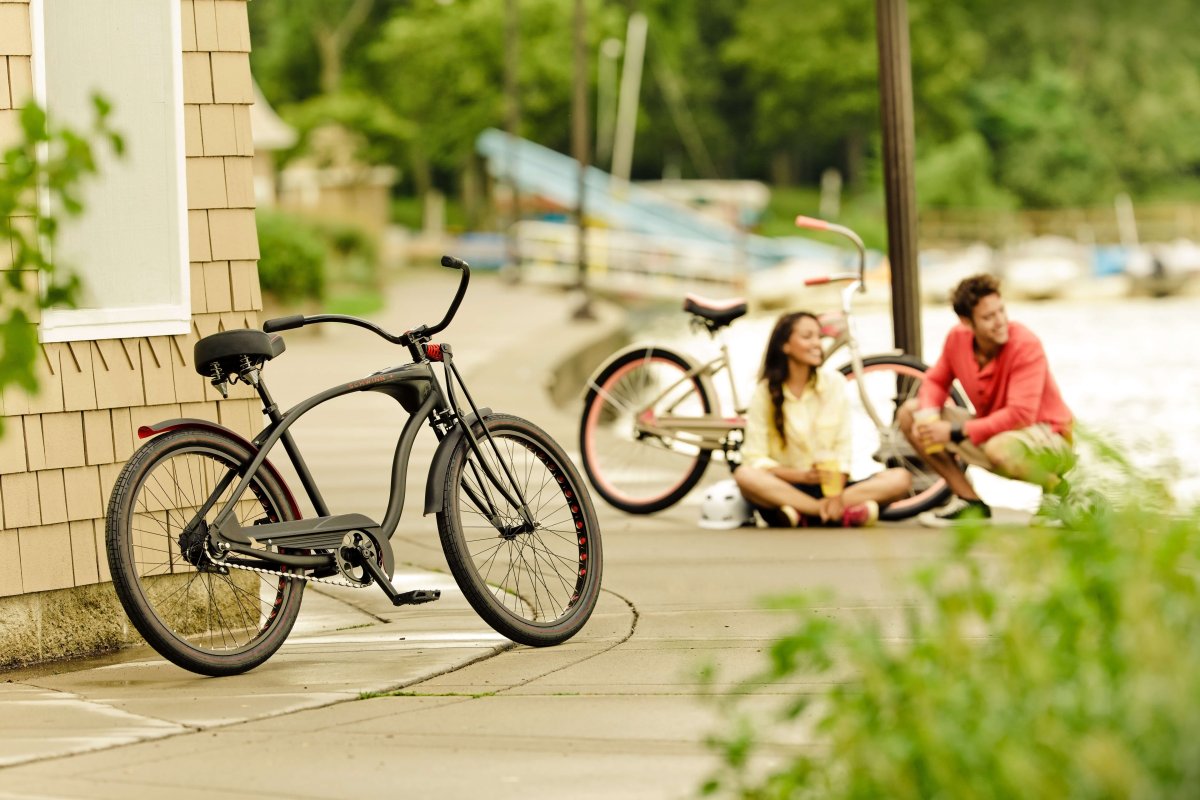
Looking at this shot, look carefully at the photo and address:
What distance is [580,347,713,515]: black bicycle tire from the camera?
8.54 meters

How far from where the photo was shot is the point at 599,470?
893cm

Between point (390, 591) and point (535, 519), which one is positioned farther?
point (535, 519)

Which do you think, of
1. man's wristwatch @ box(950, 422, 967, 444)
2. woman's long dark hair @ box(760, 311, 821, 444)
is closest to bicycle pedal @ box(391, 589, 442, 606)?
woman's long dark hair @ box(760, 311, 821, 444)

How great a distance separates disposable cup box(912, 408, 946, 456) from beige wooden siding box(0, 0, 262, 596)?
298 cm

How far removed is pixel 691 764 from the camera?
13.5 ft

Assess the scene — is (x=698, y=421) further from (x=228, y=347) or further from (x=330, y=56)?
(x=330, y=56)

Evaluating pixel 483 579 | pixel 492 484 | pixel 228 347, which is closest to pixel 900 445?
pixel 492 484

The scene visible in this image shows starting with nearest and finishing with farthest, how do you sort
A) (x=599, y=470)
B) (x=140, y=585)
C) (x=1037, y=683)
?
(x=1037, y=683) → (x=140, y=585) → (x=599, y=470)

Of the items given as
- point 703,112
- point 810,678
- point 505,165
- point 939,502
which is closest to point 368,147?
point 505,165

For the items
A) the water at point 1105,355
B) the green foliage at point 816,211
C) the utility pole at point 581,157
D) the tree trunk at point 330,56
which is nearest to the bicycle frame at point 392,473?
the water at point 1105,355

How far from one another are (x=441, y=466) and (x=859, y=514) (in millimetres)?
3073

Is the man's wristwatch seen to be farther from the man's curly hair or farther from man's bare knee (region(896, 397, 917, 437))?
the man's curly hair

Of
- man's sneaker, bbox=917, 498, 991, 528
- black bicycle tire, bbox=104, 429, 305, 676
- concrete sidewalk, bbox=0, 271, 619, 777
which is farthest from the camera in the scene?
man's sneaker, bbox=917, 498, 991, 528

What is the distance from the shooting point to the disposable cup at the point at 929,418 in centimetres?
764
